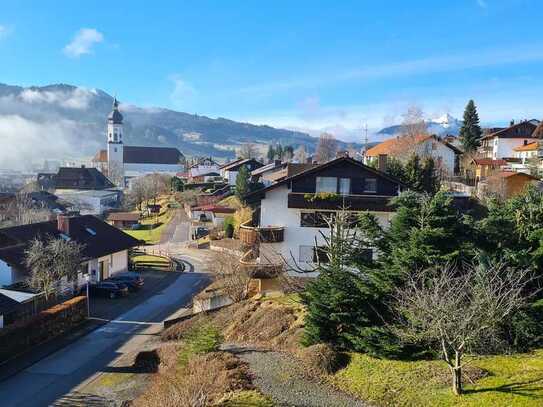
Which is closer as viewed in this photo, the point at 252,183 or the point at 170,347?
the point at 170,347

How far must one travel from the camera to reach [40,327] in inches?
1104

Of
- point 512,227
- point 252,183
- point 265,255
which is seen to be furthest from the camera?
point 252,183

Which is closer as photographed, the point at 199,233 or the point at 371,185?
the point at 371,185

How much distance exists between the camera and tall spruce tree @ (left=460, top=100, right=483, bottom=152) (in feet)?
244

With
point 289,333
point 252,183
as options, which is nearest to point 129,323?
point 289,333

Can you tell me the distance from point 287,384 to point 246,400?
1.85m

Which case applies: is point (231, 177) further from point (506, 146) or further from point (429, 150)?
point (506, 146)

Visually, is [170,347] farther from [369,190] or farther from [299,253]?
[369,190]

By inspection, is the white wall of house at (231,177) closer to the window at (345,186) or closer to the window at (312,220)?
the window at (345,186)

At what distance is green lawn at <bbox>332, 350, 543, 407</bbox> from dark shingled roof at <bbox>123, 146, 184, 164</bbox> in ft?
516

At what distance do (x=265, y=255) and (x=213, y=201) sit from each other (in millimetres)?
55274

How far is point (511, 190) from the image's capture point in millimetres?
46438

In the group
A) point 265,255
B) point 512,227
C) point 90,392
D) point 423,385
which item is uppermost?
point 512,227

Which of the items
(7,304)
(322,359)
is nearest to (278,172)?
(7,304)
